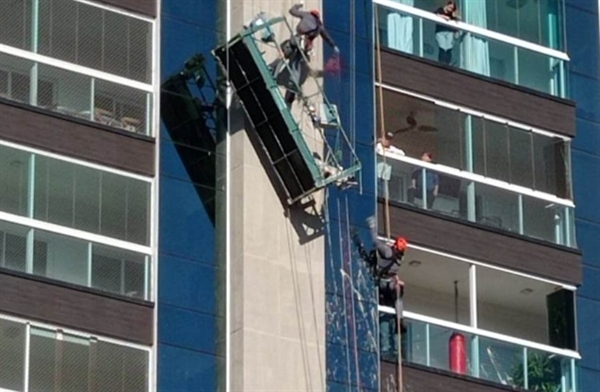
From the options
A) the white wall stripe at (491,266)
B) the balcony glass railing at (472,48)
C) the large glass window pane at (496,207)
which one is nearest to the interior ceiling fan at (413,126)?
the balcony glass railing at (472,48)

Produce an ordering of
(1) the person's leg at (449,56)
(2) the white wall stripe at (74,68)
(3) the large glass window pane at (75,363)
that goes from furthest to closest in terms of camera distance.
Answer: (1) the person's leg at (449,56)
(2) the white wall stripe at (74,68)
(3) the large glass window pane at (75,363)

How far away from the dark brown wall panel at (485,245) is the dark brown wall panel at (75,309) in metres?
5.34

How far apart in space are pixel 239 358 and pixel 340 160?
13.7 feet

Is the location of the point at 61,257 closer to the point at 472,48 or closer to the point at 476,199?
the point at 476,199

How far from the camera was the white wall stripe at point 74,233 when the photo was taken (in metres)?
45.0

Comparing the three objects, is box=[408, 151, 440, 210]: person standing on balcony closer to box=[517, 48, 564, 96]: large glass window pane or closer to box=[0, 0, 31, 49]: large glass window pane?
box=[517, 48, 564, 96]: large glass window pane

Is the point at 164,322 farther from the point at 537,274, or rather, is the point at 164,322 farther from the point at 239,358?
the point at 537,274

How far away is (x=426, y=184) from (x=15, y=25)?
25.6 feet

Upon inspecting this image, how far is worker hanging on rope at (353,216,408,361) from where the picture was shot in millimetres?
47781

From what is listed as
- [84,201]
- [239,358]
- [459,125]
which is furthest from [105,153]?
[459,125]

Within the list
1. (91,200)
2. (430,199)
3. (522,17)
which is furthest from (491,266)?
(91,200)

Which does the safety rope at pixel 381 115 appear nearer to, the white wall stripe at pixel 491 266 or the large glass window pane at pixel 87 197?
the white wall stripe at pixel 491 266

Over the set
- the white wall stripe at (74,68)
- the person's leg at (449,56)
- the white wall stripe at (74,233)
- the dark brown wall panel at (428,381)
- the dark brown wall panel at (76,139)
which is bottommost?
the dark brown wall panel at (428,381)

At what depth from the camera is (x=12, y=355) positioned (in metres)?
44.0
